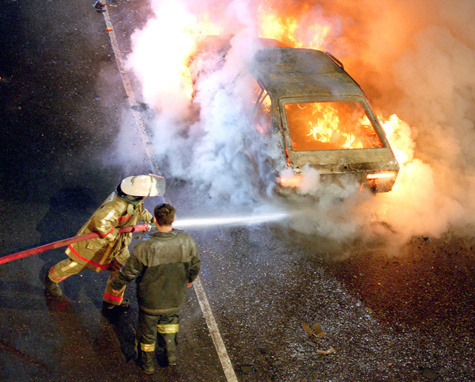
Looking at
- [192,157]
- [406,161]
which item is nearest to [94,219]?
[192,157]

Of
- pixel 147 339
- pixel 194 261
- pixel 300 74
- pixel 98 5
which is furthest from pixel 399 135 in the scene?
pixel 98 5

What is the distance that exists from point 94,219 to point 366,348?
9.97 feet

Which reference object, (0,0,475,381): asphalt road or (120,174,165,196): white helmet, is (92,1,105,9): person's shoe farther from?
(120,174,165,196): white helmet

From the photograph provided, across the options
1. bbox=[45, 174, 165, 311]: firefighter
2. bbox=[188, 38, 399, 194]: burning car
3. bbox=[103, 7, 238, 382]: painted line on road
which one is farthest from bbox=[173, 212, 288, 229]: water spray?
bbox=[45, 174, 165, 311]: firefighter

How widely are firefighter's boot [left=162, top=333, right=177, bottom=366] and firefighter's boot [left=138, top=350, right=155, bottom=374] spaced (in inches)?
5.6

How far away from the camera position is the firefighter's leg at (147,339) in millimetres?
3359

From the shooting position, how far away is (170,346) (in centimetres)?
353

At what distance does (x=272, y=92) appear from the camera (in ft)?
18.9

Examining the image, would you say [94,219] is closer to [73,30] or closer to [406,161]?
[406,161]

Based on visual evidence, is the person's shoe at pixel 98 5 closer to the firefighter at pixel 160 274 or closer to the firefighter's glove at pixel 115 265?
the firefighter's glove at pixel 115 265

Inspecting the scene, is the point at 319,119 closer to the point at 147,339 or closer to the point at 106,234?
the point at 106,234

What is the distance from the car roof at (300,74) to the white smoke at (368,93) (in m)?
0.35

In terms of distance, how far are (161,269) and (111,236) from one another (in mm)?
799

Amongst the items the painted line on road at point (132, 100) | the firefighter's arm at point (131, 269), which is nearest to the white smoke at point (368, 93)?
the painted line on road at point (132, 100)
